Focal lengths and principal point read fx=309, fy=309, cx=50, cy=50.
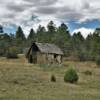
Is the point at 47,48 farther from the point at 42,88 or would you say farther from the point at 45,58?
the point at 42,88

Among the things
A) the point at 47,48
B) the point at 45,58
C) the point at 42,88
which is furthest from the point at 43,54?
the point at 42,88

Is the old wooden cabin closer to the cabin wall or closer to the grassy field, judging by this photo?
the cabin wall

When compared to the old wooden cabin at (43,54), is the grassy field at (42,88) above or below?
below

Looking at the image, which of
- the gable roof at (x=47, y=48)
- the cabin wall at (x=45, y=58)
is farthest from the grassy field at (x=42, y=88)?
the cabin wall at (x=45, y=58)

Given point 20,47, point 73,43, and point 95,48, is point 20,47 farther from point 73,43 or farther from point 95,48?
point 95,48

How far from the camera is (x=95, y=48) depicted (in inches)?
4129

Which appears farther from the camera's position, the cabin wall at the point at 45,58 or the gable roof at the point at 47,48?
the cabin wall at the point at 45,58

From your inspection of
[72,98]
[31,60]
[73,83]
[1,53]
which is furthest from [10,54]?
[72,98]

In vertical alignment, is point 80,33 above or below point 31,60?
above

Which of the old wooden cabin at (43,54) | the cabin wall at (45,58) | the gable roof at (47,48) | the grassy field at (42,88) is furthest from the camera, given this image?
the cabin wall at (45,58)

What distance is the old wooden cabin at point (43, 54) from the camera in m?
72.2

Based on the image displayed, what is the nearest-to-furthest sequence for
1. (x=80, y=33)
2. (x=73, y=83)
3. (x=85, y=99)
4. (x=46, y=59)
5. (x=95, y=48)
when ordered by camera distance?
(x=85, y=99), (x=73, y=83), (x=46, y=59), (x=95, y=48), (x=80, y=33)

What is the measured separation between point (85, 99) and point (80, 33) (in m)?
139

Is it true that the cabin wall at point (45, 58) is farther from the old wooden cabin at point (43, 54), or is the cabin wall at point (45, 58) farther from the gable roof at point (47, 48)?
the gable roof at point (47, 48)
